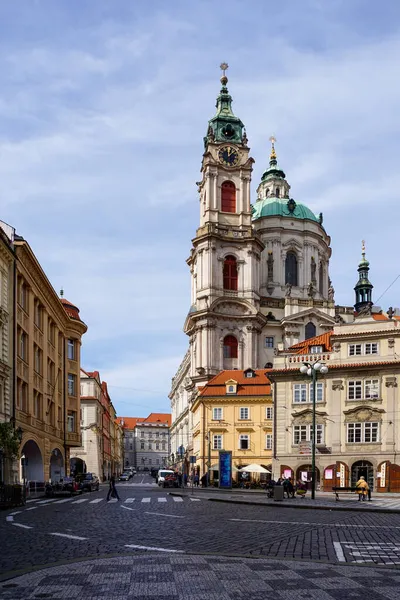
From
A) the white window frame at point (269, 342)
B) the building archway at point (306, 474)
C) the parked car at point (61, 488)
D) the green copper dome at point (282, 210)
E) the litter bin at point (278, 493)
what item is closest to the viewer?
the litter bin at point (278, 493)

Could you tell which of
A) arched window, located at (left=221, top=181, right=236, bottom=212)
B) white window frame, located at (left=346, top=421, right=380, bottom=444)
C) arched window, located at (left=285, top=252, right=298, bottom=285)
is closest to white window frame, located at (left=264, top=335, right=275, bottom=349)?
arched window, located at (left=285, top=252, right=298, bottom=285)

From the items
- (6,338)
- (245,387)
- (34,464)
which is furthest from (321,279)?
(6,338)

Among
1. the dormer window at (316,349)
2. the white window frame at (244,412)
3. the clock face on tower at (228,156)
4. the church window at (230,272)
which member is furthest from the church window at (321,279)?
the dormer window at (316,349)

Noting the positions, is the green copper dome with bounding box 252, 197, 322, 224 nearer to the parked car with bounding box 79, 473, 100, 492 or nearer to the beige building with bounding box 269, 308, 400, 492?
the beige building with bounding box 269, 308, 400, 492

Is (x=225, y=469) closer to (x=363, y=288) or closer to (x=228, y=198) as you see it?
(x=228, y=198)

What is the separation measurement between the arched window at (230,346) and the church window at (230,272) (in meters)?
7.31

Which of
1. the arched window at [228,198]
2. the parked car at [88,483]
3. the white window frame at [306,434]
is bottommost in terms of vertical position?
the parked car at [88,483]

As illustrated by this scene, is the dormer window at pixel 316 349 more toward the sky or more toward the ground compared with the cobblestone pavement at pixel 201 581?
more toward the sky

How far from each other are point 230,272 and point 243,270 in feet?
6.53

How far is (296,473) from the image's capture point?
182 feet

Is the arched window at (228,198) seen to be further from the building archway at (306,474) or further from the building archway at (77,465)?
the building archway at (306,474)

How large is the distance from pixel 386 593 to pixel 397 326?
145 feet

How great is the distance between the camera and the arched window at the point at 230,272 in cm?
9750

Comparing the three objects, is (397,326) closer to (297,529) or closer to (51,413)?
(51,413)
